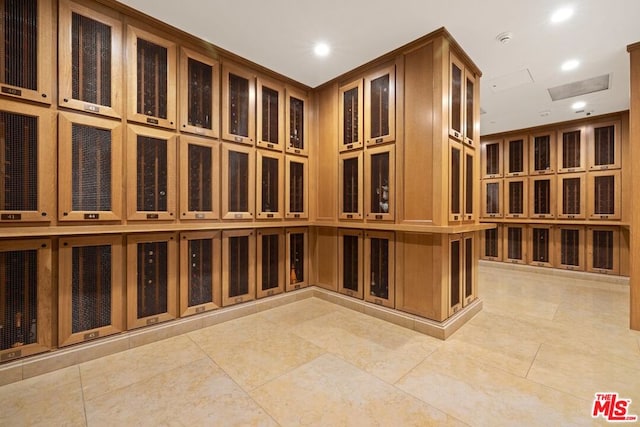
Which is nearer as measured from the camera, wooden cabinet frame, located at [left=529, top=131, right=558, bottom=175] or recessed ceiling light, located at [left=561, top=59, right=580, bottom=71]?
recessed ceiling light, located at [left=561, top=59, right=580, bottom=71]

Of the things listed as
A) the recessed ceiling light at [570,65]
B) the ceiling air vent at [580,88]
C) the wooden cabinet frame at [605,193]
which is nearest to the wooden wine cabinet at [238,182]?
the recessed ceiling light at [570,65]

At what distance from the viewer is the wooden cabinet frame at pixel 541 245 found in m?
5.91

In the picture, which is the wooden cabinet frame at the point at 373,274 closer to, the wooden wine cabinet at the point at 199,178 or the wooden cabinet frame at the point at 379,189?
the wooden cabinet frame at the point at 379,189

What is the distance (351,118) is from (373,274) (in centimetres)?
202

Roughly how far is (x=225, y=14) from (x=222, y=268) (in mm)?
2538

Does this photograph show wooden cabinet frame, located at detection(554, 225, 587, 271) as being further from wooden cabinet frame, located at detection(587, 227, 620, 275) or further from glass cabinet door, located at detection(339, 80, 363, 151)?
glass cabinet door, located at detection(339, 80, 363, 151)

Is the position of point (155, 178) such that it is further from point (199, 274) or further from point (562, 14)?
point (562, 14)

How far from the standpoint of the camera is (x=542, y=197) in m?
6.01

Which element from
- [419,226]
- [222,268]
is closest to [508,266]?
→ [419,226]

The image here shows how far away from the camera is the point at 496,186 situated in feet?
21.8

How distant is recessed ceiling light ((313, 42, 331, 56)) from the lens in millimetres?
3107

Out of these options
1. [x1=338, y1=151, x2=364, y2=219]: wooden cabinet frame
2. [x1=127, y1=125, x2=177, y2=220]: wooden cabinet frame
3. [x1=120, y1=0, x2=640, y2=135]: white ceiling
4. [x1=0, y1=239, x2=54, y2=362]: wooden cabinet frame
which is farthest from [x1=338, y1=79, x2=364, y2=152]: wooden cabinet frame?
[x1=0, y1=239, x2=54, y2=362]: wooden cabinet frame

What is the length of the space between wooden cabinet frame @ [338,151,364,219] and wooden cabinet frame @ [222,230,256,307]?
1.23 meters

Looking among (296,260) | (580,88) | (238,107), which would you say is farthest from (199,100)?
(580,88)
